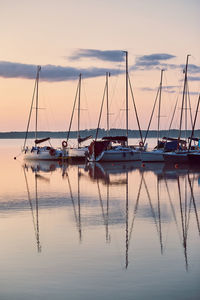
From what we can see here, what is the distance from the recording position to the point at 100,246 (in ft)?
45.0

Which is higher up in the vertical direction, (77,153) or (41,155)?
(77,153)

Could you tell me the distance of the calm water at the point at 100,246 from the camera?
10.1 meters

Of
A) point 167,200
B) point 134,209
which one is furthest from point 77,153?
point 134,209

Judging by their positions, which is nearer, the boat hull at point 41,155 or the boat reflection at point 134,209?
the boat reflection at point 134,209

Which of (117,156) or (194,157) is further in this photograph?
(117,156)

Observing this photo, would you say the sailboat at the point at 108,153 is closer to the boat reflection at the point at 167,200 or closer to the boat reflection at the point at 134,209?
the boat reflection at the point at 167,200

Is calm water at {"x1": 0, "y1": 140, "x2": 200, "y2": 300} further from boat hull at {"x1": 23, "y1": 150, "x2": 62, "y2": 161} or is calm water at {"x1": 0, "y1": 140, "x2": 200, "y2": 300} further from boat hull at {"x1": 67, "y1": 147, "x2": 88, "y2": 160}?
boat hull at {"x1": 67, "y1": 147, "x2": 88, "y2": 160}

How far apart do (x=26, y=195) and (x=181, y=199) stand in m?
8.16

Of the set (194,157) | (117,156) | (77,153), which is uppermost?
(194,157)

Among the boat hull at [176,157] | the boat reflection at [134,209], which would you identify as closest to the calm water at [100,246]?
the boat reflection at [134,209]

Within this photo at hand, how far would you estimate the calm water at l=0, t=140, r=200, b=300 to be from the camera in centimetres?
1011

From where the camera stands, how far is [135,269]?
1134 cm

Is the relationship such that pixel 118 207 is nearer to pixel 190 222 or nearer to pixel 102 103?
pixel 190 222

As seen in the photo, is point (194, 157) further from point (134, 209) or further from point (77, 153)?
point (134, 209)
